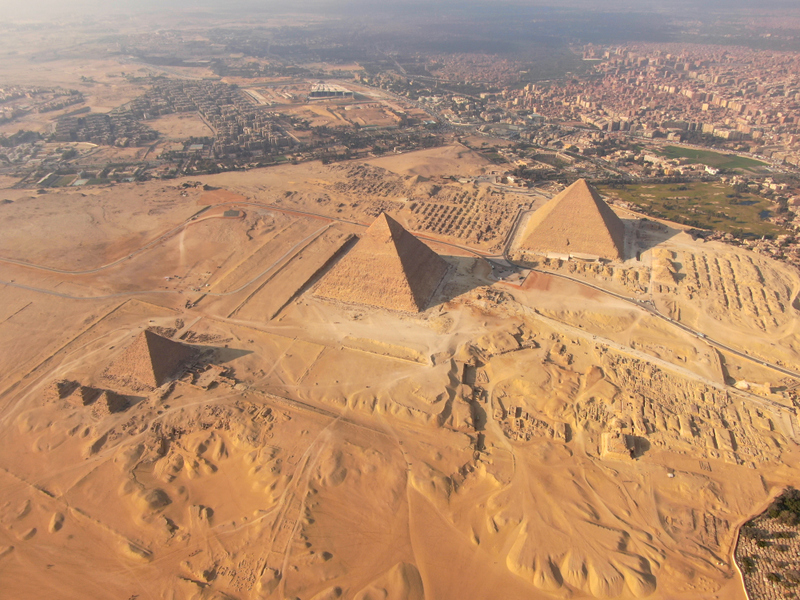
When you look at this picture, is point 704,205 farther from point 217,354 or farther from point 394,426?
point 217,354

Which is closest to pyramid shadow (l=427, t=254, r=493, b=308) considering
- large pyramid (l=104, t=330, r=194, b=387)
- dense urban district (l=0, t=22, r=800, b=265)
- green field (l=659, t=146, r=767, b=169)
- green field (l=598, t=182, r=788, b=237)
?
large pyramid (l=104, t=330, r=194, b=387)

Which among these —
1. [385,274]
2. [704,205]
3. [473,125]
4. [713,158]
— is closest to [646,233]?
[704,205]

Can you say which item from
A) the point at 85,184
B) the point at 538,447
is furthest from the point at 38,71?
the point at 538,447

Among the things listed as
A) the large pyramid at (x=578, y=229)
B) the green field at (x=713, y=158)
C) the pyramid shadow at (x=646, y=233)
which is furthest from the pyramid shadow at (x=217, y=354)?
the green field at (x=713, y=158)

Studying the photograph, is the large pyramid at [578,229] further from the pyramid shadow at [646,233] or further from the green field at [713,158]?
the green field at [713,158]

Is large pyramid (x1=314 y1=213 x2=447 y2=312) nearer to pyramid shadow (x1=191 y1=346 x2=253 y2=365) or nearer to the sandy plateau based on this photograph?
the sandy plateau

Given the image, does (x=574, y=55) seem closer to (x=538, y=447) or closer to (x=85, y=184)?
(x=85, y=184)
